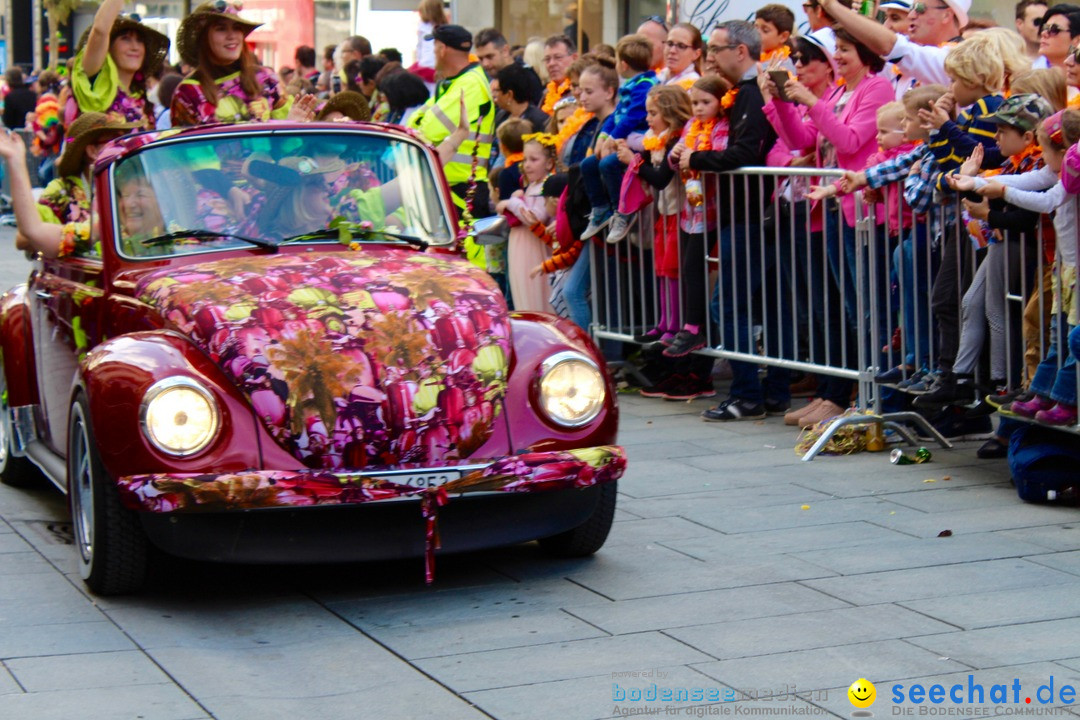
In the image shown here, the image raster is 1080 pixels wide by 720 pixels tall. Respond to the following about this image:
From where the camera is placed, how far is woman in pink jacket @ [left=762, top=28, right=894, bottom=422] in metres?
8.52

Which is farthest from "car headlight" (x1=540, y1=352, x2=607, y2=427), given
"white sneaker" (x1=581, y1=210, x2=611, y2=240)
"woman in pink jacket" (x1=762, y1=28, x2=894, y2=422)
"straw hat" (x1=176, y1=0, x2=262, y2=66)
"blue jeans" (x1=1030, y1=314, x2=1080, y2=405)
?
"white sneaker" (x1=581, y1=210, x2=611, y2=240)

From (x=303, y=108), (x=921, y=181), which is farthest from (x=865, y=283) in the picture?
(x=303, y=108)

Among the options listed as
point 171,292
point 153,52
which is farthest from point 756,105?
point 171,292

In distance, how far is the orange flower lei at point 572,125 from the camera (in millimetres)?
10930

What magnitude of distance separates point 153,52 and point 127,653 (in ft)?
17.7

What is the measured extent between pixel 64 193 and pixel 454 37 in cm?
430

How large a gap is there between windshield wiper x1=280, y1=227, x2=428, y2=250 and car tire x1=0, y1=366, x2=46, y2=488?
2.08 meters

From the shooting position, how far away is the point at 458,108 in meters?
11.1

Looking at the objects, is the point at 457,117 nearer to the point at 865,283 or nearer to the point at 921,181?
the point at 865,283

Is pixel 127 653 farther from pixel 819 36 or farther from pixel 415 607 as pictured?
pixel 819 36

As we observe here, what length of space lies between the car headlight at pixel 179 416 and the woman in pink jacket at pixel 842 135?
412cm

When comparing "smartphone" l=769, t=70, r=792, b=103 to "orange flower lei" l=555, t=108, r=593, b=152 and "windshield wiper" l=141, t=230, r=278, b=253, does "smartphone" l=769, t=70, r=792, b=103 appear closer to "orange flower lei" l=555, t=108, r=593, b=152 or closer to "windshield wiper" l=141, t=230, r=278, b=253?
"orange flower lei" l=555, t=108, r=593, b=152

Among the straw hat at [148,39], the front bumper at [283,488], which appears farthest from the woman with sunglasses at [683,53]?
the front bumper at [283,488]

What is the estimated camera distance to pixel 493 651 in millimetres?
5023
